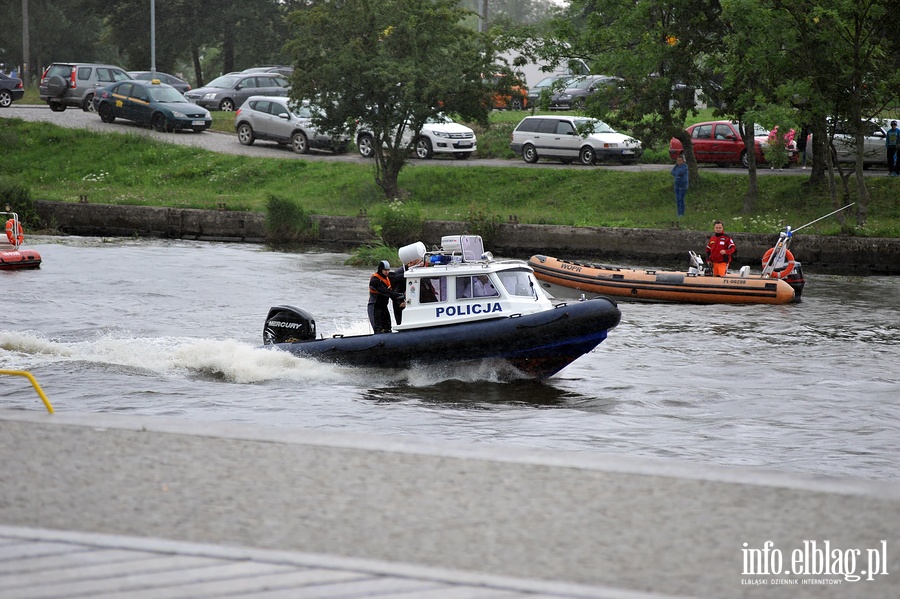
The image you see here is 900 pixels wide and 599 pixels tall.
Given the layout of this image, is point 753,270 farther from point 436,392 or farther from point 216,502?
point 216,502

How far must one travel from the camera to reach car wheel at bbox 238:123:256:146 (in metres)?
41.4

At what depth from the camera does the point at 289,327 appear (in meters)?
16.9

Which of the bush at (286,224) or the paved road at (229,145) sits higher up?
the paved road at (229,145)

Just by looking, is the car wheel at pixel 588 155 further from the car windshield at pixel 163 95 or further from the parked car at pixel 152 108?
the car windshield at pixel 163 95

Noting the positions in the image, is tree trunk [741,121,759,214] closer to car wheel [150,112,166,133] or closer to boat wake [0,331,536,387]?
boat wake [0,331,536,387]

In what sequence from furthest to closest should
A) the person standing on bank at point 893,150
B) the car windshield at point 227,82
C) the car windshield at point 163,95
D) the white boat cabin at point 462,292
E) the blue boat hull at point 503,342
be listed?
the car windshield at point 227,82, the car windshield at point 163,95, the person standing on bank at point 893,150, the white boat cabin at point 462,292, the blue boat hull at point 503,342

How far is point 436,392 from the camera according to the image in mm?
15680

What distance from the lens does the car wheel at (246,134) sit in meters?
41.4

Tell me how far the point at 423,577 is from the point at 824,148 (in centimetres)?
2875

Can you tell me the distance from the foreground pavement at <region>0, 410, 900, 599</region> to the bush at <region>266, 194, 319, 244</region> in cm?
2437

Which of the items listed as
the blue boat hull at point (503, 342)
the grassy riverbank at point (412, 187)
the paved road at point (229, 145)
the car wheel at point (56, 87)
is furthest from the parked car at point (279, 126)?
the blue boat hull at point (503, 342)

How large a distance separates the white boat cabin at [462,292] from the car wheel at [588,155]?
21.3 meters

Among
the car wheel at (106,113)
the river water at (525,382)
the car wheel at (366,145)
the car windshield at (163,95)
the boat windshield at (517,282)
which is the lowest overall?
the river water at (525,382)

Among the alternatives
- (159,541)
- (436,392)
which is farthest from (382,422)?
(159,541)
